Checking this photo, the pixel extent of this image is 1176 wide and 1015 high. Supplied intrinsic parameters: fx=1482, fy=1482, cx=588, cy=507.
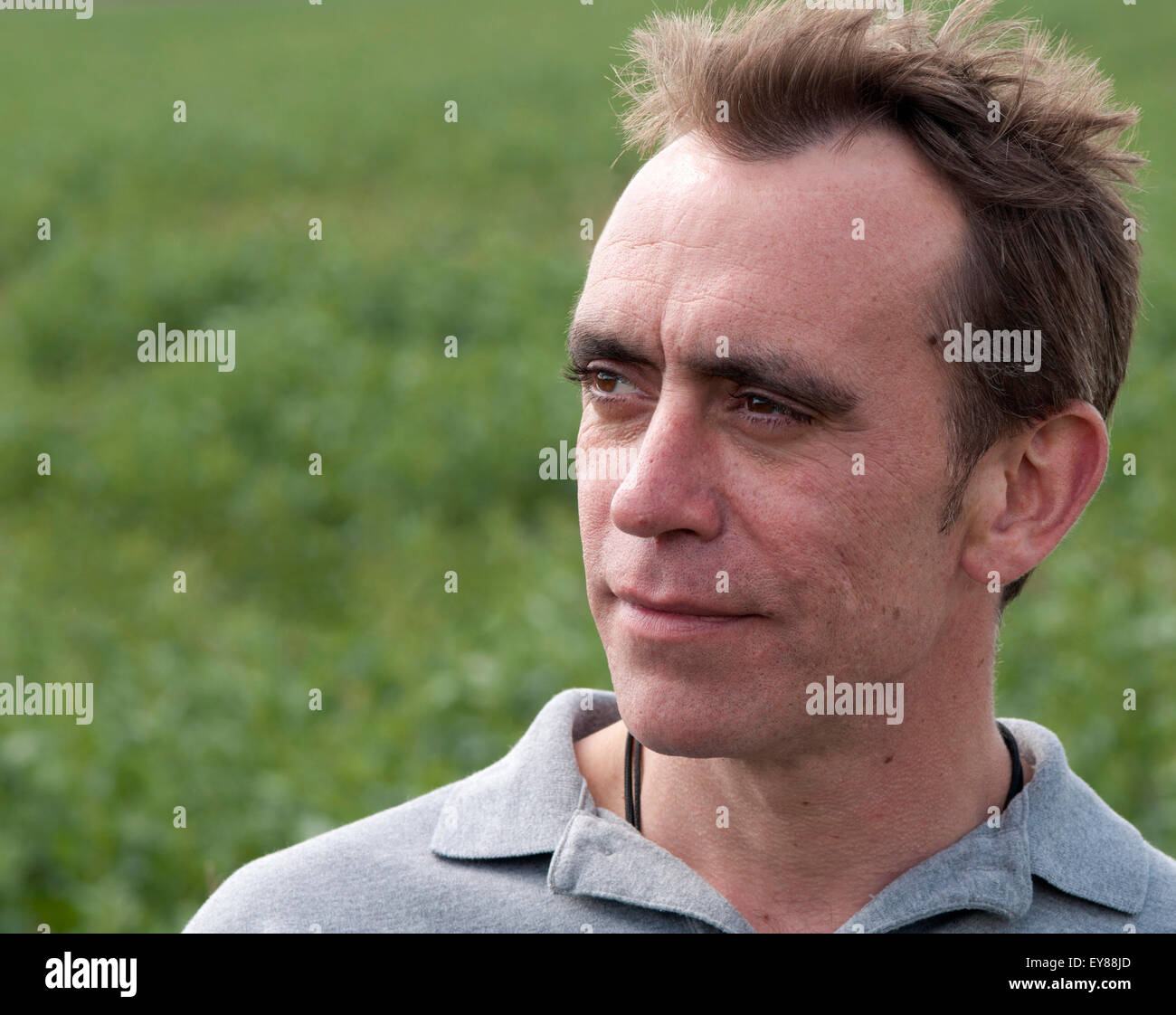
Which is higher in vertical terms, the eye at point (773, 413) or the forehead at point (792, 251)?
the forehead at point (792, 251)

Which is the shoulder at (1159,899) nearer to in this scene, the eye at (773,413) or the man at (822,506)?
the man at (822,506)

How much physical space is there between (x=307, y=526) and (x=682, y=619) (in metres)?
8.43

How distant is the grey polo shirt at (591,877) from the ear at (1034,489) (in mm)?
396

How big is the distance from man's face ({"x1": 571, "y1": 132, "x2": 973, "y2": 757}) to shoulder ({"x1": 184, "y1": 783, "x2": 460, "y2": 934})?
51 centimetres

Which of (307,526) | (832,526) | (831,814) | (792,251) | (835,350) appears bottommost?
(831,814)

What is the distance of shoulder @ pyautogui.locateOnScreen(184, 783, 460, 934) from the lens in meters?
2.38

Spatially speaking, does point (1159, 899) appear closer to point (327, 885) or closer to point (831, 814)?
point (831, 814)

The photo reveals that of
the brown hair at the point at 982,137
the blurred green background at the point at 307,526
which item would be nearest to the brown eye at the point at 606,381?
the brown hair at the point at 982,137

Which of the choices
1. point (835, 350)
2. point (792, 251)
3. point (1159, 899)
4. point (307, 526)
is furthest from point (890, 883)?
point (307, 526)

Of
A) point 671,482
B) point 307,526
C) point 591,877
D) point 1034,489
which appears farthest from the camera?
point 307,526

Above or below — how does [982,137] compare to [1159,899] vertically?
above

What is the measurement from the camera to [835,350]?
7.11ft

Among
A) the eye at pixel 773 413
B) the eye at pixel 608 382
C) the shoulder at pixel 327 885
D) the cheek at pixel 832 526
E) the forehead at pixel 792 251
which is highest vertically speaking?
the forehead at pixel 792 251

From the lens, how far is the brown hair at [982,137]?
229 centimetres
